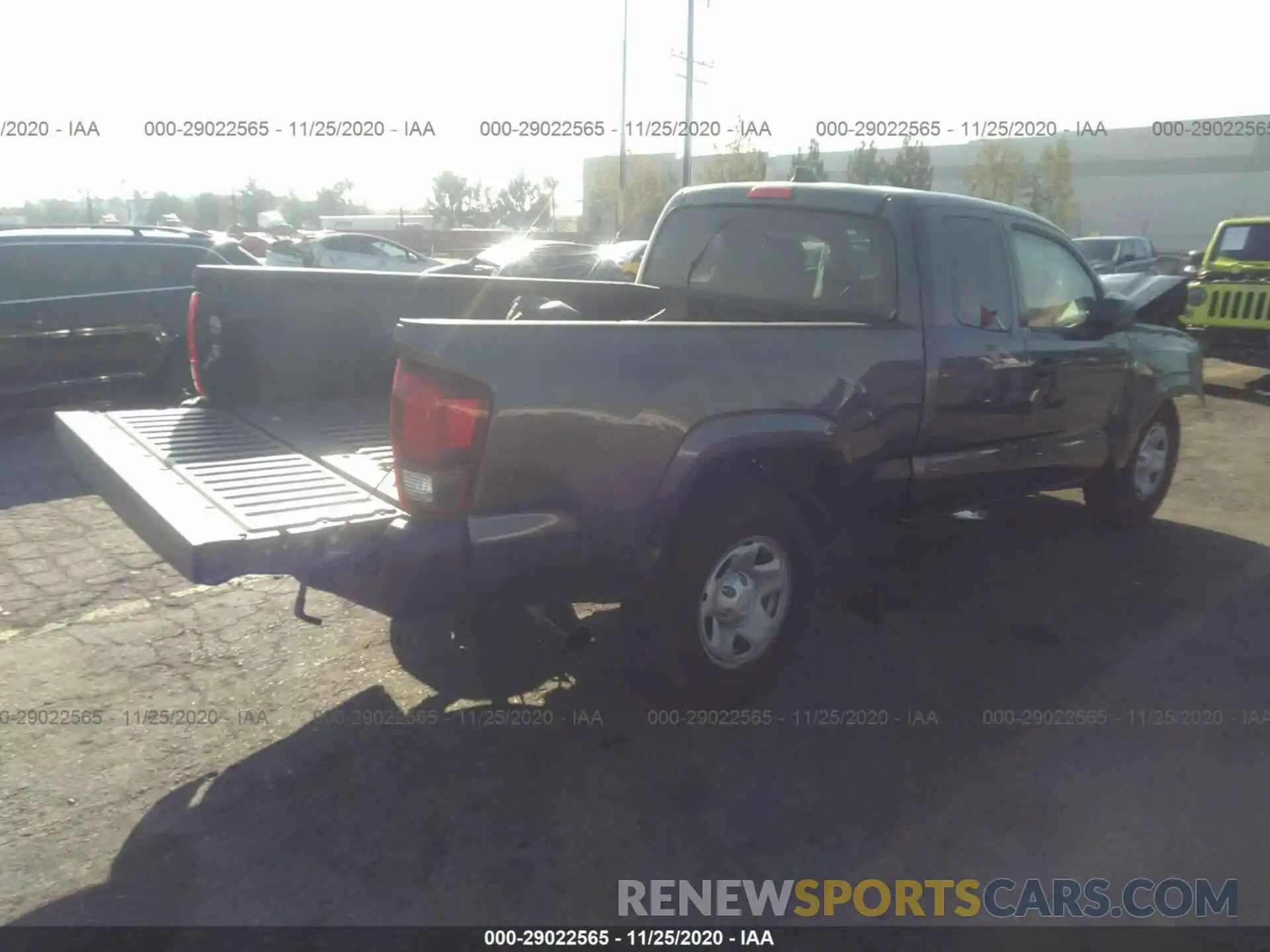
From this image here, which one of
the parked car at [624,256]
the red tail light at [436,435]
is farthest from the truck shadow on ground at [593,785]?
the parked car at [624,256]

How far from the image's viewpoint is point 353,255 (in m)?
22.4

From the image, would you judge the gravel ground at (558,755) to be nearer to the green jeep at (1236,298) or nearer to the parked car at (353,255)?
the green jeep at (1236,298)

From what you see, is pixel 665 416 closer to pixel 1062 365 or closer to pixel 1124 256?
pixel 1062 365

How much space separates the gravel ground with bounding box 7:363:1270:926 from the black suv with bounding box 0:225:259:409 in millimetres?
3019

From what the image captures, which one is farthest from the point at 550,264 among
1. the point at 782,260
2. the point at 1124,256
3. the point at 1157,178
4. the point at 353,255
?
the point at 1157,178

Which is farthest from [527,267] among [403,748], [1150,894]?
[1150,894]

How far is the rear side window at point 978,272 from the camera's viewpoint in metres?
4.56

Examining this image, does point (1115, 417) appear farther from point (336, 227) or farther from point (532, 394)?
Answer: point (336, 227)

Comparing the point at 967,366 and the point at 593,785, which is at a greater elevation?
the point at 967,366

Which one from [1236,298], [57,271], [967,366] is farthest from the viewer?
[1236,298]

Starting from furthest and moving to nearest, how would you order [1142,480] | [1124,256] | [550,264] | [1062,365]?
[1124,256] → [550,264] → [1142,480] → [1062,365]

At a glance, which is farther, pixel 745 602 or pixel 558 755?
pixel 745 602

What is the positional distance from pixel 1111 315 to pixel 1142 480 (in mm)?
1459

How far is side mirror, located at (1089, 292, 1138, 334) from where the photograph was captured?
532cm
